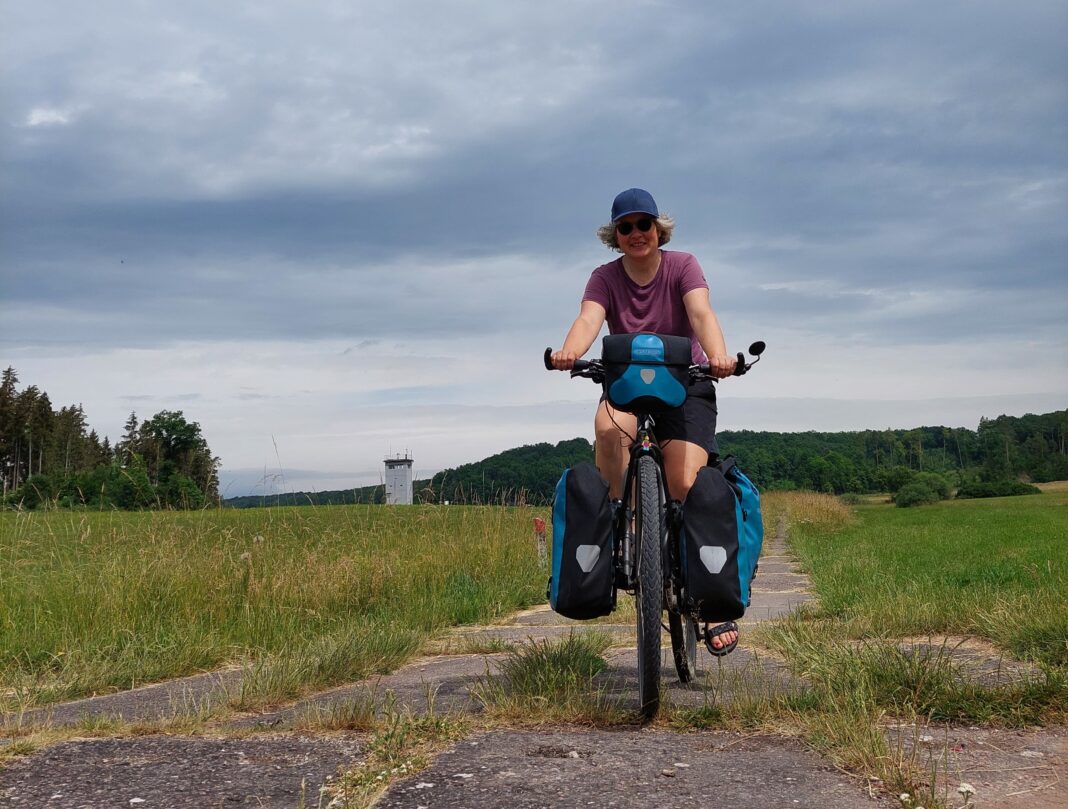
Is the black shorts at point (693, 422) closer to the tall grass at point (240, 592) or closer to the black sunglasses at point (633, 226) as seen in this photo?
the black sunglasses at point (633, 226)

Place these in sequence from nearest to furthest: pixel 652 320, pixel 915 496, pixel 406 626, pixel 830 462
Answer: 1. pixel 652 320
2. pixel 406 626
3. pixel 915 496
4. pixel 830 462

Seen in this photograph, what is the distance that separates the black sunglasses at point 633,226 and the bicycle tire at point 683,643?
Result: 175 cm

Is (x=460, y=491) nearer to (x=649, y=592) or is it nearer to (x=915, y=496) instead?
(x=649, y=592)

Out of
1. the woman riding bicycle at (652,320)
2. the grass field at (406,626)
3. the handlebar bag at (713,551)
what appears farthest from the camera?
the woman riding bicycle at (652,320)

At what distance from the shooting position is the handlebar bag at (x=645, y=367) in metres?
3.85

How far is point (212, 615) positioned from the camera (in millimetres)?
6871

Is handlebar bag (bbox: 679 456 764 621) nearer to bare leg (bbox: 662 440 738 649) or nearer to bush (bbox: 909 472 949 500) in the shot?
bare leg (bbox: 662 440 738 649)

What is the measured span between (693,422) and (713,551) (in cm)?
64

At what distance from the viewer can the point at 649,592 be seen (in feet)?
11.9

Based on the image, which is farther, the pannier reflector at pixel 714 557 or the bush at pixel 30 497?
the bush at pixel 30 497

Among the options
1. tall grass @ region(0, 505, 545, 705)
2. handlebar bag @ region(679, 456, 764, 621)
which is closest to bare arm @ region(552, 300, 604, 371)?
handlebar bag @ region(679, 456, 764, 621)

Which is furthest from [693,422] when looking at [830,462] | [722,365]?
[830,462]

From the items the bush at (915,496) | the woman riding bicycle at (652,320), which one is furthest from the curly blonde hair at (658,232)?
the bush at (915,496)

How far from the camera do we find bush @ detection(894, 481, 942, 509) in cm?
6781
